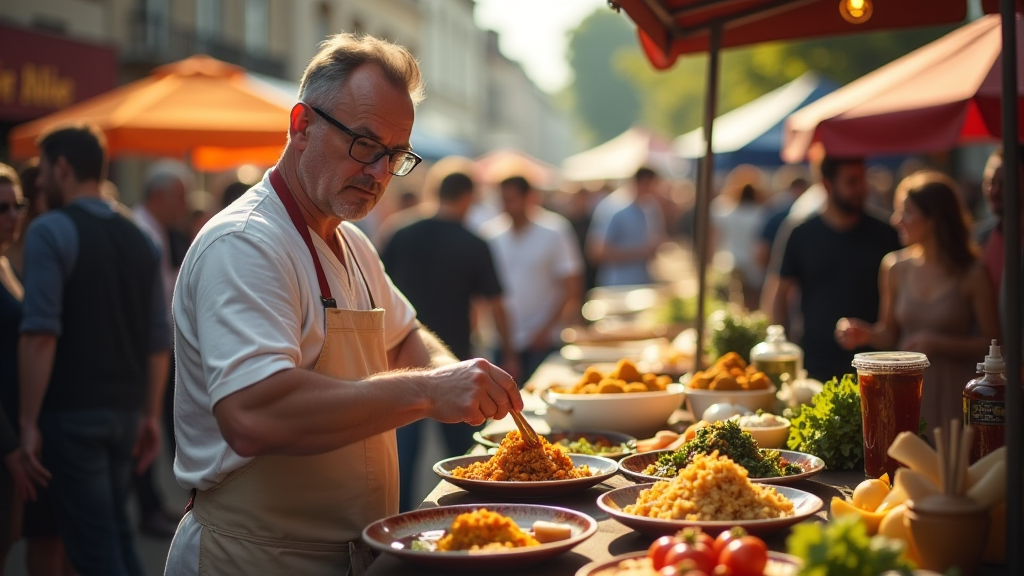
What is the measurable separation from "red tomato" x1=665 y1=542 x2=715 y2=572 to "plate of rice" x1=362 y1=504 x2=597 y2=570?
16.1 inches

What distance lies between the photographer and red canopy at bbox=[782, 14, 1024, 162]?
4.93 meters

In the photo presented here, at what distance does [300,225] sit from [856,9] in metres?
2.44

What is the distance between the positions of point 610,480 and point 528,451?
1.33 ft

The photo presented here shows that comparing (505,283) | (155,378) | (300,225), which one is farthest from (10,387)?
(505,283)

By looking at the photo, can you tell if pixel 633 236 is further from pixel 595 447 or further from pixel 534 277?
pixel 595 447

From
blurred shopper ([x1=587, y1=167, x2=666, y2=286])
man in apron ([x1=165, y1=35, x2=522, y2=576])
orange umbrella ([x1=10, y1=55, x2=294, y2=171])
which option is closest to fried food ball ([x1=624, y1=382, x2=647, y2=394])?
man in apron ([x1=165, y1=35, x2=522, y2=576])

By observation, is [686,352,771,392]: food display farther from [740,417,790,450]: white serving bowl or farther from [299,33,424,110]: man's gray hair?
[299,33,424,110]: man's gray hair

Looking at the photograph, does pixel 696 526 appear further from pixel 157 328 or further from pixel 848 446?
pixel 157 328

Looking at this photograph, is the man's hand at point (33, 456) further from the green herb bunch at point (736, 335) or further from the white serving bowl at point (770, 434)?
the green herb bunch at point (736, 335)

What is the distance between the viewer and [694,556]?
6.24ft

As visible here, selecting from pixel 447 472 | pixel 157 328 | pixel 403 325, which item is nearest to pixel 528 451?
pixel 447 472

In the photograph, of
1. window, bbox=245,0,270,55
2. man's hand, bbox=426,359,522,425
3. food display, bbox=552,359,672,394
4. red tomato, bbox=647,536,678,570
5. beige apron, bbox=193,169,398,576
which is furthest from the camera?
window, bbox=245,0,270,55

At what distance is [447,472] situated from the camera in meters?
3.14

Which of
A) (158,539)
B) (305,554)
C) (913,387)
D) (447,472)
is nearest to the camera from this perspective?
(305,554)
